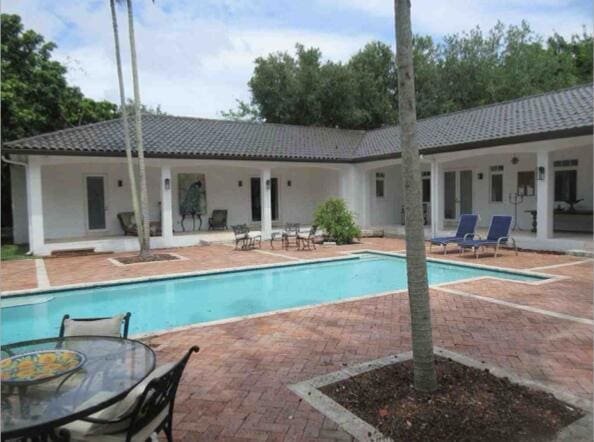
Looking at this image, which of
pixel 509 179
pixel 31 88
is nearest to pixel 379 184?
pixel 509 179

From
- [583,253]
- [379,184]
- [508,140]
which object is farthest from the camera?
[379,184]

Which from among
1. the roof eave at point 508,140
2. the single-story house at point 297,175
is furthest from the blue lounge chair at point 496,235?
the roof eave at point 508,140

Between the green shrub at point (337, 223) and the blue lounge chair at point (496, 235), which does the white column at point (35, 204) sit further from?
the blue lounge chair at point (496, 235)

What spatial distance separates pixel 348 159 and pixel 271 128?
15.3ft

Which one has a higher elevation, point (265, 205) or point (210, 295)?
point (265, 205)

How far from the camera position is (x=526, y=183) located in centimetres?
1723

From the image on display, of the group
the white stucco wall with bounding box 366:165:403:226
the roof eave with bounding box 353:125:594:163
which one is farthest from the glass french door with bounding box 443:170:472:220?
the roof eave with bounding box 353:125:594:163

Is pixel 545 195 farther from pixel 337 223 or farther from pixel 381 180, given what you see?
pixel 381 180

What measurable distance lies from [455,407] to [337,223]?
43.2 feet

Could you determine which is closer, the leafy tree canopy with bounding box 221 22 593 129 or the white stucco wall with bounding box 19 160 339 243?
the white stucco wall with bounding box 19 160 339 243

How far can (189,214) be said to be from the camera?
19250 mm

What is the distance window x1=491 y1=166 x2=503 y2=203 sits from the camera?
1812 centimetres

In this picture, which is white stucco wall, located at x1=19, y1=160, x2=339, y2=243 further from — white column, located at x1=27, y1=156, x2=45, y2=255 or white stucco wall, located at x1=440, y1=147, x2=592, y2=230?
white stucco wall, located at x1=440, y1=147, x2=592, y2=230

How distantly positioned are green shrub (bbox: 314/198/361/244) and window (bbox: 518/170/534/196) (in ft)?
21.7
